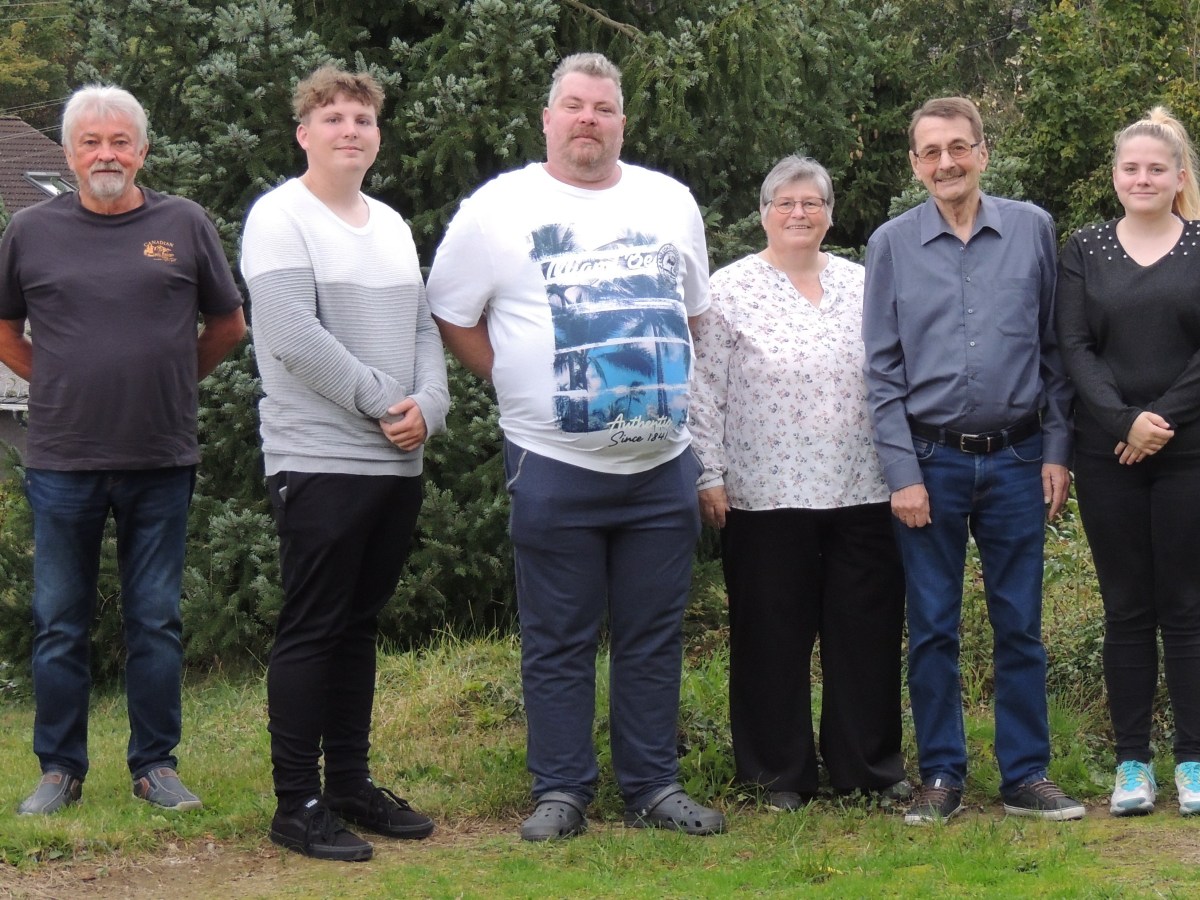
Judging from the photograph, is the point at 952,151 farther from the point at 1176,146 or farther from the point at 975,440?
the point at 975,440

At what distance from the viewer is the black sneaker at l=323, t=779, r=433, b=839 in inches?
182

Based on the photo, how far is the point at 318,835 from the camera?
4359mm

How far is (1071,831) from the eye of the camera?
448 cm

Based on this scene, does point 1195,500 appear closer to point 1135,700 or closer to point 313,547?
point 1135,700

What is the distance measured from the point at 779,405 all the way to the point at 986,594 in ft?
2.99

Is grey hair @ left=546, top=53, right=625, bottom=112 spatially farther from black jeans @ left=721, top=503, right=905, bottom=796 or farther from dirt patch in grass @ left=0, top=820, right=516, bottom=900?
dirt patch in grass @ left=0, top=820, right=516, bottom=900

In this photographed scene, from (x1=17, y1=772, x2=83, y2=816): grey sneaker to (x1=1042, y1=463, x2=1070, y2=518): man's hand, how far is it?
3280 mm

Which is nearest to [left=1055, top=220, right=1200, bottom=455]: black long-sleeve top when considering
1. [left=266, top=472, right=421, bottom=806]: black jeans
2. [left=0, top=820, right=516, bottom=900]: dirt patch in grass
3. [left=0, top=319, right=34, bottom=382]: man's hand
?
[left=266, top=472, right=421, bottom=806]: black jeans

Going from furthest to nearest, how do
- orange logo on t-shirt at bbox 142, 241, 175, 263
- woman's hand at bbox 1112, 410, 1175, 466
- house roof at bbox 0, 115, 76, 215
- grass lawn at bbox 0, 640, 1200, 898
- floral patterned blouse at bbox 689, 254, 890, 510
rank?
house roof at bbox 0, 115, 76, 215 < floral patterned blouse at bbox 689, 254, 890, 510 < orange logo on t-shirt at bbox 142, 241, 175, 263 < woman's hand at bbox 1112, 410, 1175, 466 < grass lawn at bbox 0, 640, 1200, 898

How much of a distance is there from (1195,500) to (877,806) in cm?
144

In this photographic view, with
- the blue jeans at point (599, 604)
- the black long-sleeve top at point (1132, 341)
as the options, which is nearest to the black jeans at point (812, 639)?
the blue jeans at point (599, 604)

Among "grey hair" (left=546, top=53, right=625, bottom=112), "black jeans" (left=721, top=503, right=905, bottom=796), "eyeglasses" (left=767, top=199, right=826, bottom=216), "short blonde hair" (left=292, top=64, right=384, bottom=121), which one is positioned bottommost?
"black jeans" (left=721, top=503, right=905, bottom=796)

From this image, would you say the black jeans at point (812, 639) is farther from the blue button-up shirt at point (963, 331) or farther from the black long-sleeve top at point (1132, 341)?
the black long-sleeve top at point (1132, 341)

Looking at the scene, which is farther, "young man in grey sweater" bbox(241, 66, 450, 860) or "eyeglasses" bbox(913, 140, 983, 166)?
"eyeglasses" bbox(913, 140, 983, 166)
